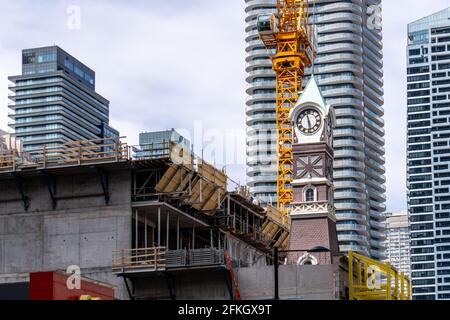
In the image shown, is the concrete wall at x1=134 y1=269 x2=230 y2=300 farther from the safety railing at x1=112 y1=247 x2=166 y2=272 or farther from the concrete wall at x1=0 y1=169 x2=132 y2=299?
the concrete wall at x1=0 y1=169 x2=132 y2=299

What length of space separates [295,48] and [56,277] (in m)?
90.3

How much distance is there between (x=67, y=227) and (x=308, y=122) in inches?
1306

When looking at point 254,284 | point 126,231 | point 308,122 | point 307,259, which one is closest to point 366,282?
point 254,284

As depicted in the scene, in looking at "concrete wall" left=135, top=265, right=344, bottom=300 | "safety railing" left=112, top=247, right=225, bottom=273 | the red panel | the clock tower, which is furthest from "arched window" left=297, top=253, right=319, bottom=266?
the red panel

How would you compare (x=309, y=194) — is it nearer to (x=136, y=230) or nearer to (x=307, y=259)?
(x=307, y=259)

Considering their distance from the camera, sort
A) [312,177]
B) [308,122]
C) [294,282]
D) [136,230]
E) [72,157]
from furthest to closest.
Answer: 1. [308,122]
2. [312,177]
3. [72,157]
4. [136,230]
5. [294,282]

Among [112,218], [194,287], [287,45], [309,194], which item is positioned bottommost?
[194,287]

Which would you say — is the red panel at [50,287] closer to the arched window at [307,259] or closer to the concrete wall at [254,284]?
the concrete wall at [254,284]

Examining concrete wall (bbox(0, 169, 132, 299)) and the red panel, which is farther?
concrete wall (bbox(0, 169, 132, 299))

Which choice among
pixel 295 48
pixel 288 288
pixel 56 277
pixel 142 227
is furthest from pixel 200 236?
pixel 295 48

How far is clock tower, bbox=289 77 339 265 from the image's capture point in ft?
346

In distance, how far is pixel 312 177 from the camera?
10788 centimetres
